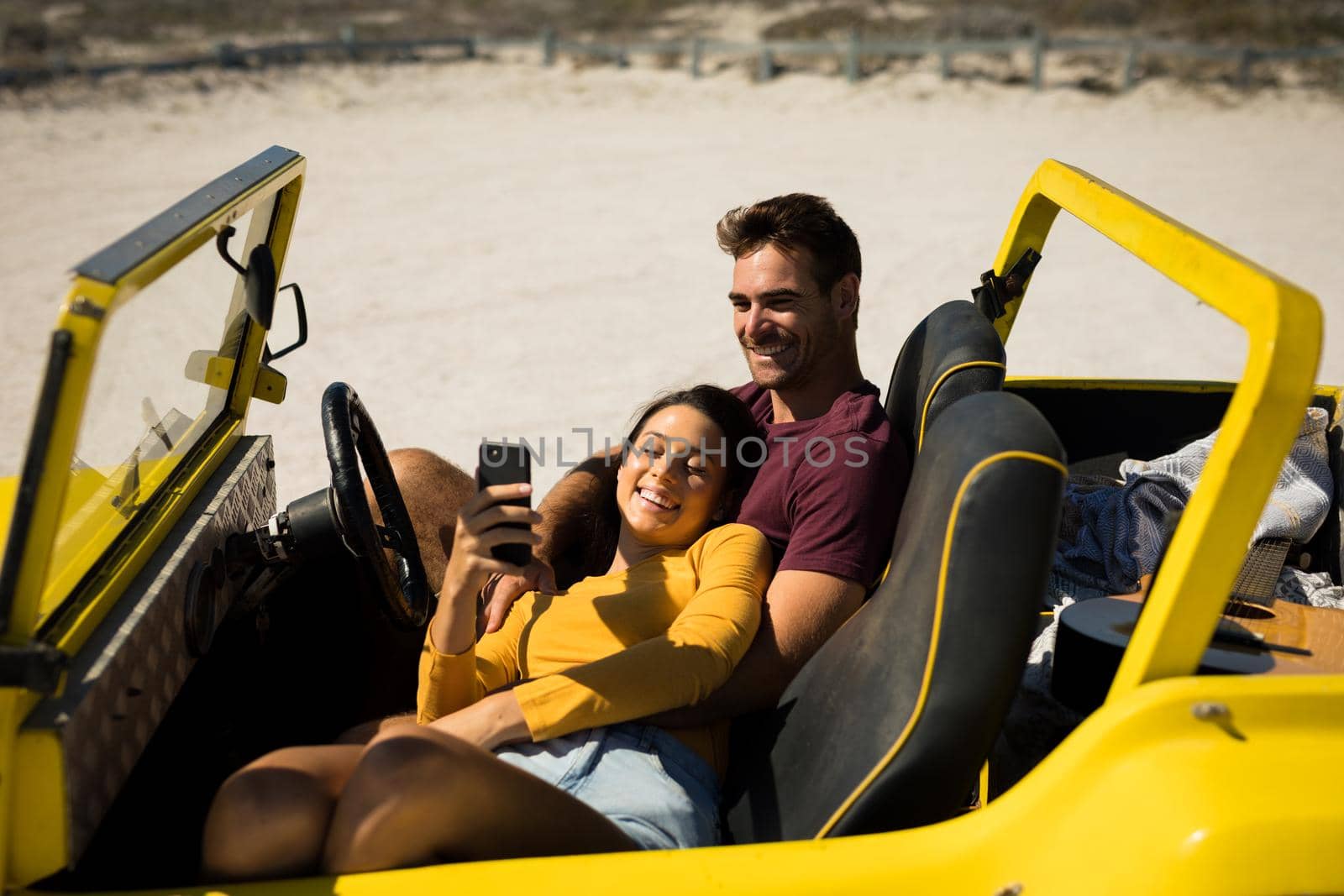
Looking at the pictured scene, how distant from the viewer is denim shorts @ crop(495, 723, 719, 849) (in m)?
1.79

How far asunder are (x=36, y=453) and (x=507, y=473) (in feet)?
2.20

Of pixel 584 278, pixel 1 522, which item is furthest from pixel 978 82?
pixel 1 522

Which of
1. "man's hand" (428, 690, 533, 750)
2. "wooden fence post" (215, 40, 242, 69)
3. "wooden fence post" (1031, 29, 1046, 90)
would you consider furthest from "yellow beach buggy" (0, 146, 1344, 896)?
"wooden fence post" (215, 40, 242, 69)

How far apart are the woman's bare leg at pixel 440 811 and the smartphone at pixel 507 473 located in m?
0.33

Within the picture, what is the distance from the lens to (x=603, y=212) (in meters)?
9.55

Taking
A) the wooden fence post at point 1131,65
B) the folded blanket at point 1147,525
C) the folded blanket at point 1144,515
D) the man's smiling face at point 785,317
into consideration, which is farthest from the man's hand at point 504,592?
the wooden fence post at point 1131,65

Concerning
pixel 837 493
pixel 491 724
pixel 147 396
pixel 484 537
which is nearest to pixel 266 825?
pixel 491 724

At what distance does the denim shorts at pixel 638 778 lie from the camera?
1788mm

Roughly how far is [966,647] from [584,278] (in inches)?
255

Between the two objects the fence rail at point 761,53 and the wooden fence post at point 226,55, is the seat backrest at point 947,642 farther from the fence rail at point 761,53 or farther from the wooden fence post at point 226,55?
the wooden fence post at point 226,55

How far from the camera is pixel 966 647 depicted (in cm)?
158

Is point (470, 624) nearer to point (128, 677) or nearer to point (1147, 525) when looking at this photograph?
point (128, 677)

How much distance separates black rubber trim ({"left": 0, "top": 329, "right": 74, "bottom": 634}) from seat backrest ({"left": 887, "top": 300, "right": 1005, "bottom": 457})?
139cm

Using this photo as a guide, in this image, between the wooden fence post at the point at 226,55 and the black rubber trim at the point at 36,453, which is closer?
the black rubber trim at the point at 36,453
